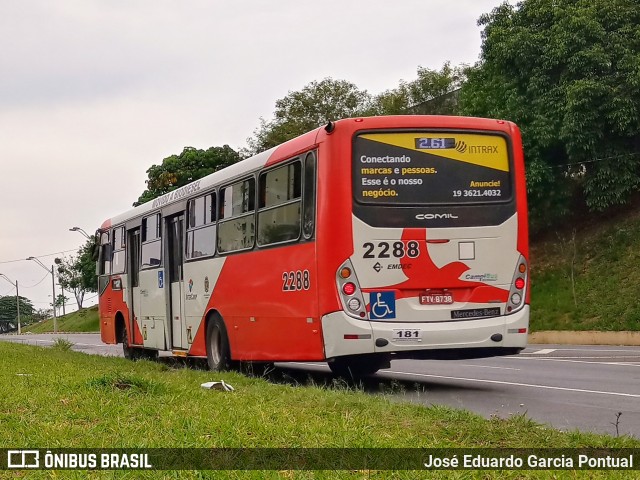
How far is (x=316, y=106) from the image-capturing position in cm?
5778

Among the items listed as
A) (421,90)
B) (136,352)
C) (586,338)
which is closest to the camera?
(136,352)

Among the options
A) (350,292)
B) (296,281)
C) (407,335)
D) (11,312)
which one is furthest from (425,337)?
(11,312)

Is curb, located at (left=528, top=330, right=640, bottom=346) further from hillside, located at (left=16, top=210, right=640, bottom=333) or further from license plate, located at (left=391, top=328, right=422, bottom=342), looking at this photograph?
license plate, located at (left=391, top=328, right=422, bottom=342)

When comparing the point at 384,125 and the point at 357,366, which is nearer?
the point at 384,125

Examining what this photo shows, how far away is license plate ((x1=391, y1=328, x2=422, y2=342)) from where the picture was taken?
12.1m

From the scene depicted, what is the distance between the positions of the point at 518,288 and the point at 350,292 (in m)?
2.32

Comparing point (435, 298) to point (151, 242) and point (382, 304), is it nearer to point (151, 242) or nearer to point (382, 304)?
point (382, 304)

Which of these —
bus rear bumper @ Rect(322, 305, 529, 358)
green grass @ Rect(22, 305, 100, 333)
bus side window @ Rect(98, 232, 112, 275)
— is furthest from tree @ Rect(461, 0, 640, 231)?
green grass @ Rect(22, 305, 100, 333)

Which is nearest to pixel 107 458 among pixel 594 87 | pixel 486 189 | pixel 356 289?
pixel 356 289

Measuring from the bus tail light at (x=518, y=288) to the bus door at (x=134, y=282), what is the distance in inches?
402

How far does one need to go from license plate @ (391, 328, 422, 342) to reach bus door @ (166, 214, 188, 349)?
6.54m

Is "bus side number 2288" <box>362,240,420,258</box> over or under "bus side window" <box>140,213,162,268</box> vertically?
under

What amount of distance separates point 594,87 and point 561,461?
28946mm

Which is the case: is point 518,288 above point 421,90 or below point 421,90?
below
